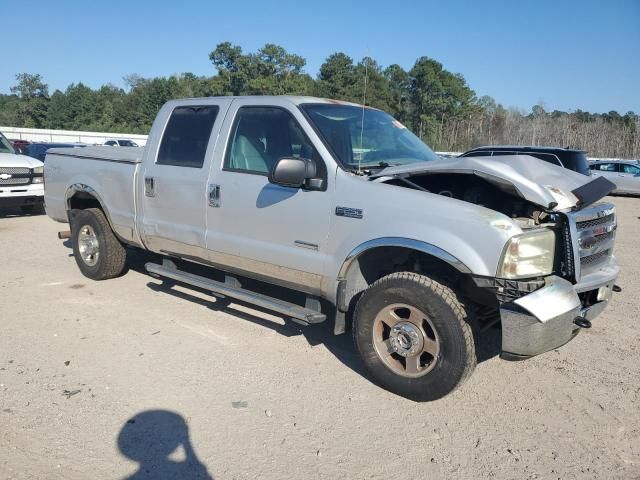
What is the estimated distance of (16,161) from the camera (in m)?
11.1

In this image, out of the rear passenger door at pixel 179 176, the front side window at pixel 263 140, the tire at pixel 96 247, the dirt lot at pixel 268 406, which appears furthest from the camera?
the tire at pixel 96 247

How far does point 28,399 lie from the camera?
368cm

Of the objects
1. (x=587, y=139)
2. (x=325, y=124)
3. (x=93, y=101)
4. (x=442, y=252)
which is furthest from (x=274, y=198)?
(x=93, y=101)

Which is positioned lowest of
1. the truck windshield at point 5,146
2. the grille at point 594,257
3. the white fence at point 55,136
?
the grille at point 594,257

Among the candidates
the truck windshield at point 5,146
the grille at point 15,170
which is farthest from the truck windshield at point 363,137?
the truck windshield at point 5,146

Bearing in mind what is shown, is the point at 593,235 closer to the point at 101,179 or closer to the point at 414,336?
the point at 414,336

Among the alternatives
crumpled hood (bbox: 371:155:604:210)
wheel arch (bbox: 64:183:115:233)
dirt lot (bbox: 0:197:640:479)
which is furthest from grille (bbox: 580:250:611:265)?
wheel arch (bbox: 64:183:115:233)

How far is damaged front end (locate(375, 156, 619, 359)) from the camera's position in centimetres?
327

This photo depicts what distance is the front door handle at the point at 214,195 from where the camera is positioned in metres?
4.79

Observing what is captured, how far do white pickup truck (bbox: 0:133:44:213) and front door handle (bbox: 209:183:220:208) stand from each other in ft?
26.6

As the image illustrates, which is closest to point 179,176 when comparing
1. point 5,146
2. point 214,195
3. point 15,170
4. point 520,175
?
point 214,195

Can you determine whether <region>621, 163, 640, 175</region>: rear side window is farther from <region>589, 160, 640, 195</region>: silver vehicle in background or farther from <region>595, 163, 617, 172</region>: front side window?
<region>595, 163, 617, 172</region>: front side window

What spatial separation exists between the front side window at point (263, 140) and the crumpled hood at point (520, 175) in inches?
33.5

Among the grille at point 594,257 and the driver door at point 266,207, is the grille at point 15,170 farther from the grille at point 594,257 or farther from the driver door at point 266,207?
the grille at point 594,257
